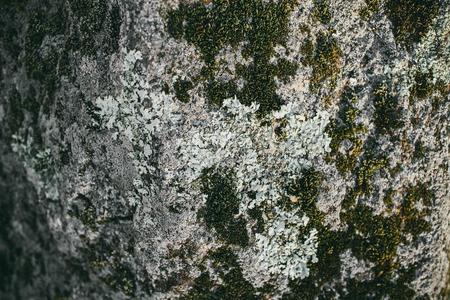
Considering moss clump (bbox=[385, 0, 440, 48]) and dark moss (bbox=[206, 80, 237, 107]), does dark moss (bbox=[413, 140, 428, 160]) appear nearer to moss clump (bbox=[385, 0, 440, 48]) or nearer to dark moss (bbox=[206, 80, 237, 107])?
moss clump (bbox=[385, 0, 440, 48])

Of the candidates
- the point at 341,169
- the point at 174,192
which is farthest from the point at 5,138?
the point at 341,169

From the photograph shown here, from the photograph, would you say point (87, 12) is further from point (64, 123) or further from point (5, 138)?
point (5, 138)

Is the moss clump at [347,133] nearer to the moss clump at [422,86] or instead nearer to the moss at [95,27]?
the moss clump at [422,86]

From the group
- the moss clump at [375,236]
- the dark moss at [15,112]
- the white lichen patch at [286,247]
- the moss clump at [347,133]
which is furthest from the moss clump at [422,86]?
the dark moss at [15,112]

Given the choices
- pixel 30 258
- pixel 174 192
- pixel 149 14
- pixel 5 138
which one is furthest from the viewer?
pixel 30 258

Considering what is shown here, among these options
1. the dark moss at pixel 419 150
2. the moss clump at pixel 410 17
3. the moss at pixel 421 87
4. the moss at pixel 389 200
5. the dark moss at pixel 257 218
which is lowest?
the moss at pixel 389 200

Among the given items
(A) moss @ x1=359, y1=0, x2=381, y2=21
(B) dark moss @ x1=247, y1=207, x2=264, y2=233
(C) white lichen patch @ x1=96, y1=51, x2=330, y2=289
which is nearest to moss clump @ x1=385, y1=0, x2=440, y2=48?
(A) moss @ x1=359, y1=0, x2=381, y2=21
